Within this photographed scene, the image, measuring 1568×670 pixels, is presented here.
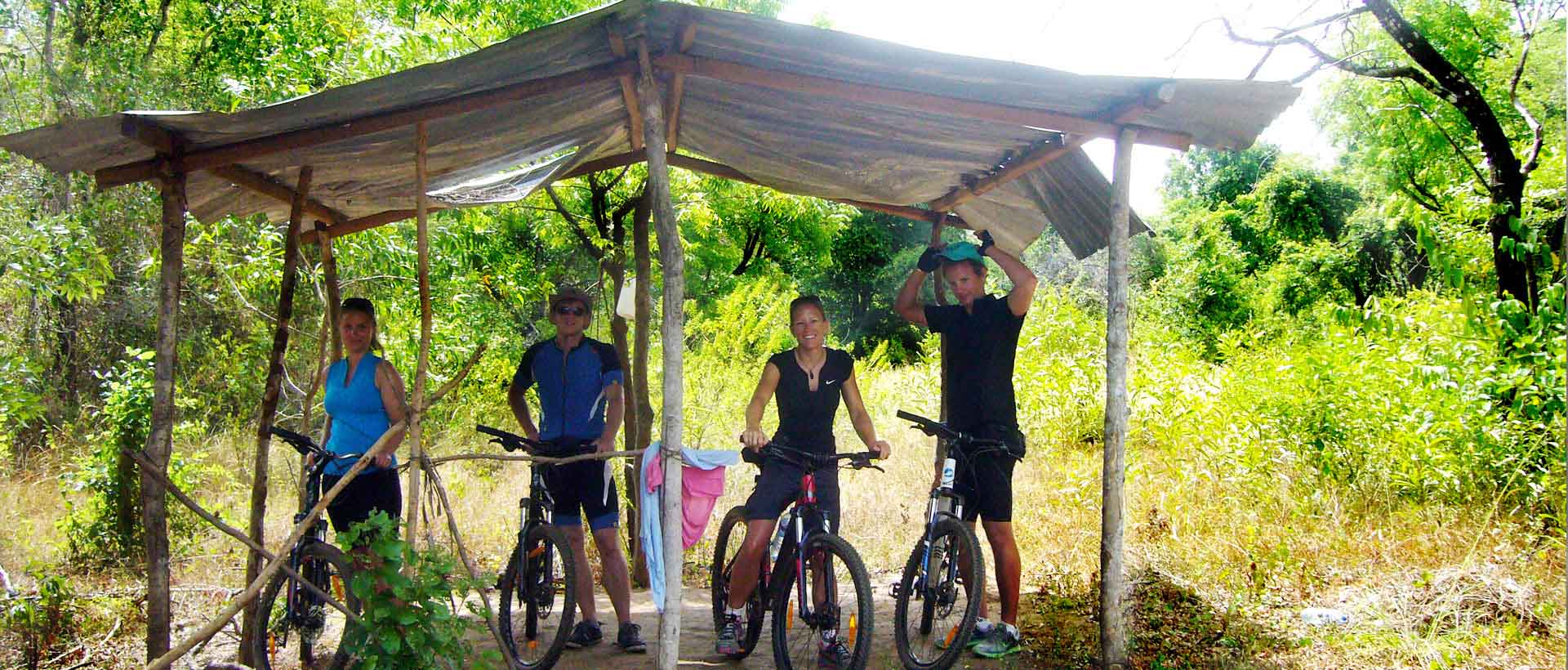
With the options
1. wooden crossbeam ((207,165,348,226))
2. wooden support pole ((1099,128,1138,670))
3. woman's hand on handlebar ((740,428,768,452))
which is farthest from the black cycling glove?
wooden crossbeam ((207,165,348,226))

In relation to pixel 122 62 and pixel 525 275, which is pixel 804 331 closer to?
pixel 525 275

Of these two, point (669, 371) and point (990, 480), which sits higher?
point (669, 371)

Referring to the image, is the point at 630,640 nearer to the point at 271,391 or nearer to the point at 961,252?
the point at 271,391

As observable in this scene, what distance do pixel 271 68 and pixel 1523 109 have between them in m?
8.98

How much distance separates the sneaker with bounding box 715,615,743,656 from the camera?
4773 millimetres

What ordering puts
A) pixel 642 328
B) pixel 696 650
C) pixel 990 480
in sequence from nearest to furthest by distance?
pixel 990 480, pixel 696 650, pixel 642 328

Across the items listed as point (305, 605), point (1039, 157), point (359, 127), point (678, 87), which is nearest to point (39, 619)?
point (305, 605)

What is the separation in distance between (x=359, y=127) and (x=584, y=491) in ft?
6.04

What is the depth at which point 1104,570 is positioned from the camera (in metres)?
4.46

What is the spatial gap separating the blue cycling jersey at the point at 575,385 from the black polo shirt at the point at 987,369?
1.58m

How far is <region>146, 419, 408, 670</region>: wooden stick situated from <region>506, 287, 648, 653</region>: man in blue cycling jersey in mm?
816

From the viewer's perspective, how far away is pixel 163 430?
13.6ft

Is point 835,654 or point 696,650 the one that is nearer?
point 835,654

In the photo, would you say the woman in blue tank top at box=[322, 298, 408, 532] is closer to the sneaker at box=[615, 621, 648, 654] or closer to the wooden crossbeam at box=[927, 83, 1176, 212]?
the sneaker at box=[615, 621, 648, 654]
